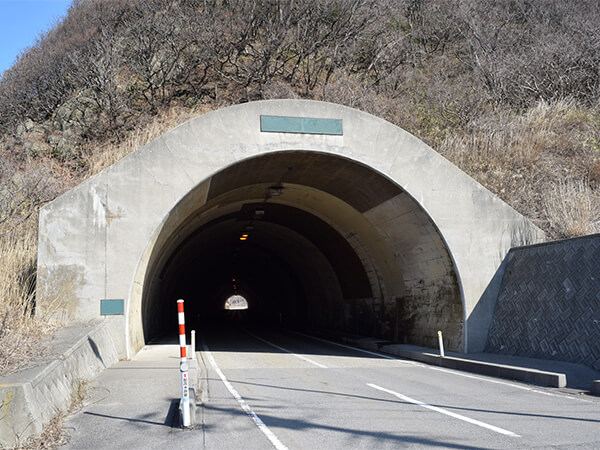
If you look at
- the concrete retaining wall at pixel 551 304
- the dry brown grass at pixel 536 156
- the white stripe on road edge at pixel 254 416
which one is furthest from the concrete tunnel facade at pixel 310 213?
the dry brown grass at pixel 536 156

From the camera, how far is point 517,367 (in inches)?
424

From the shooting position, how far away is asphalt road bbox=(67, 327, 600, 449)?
227 inches

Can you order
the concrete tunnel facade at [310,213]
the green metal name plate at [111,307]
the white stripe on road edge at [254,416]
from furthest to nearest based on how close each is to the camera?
the concrete tunnel facade at [310,213]
the green metal name plate at [111,307]
the white stripe on road edge at [254,416]

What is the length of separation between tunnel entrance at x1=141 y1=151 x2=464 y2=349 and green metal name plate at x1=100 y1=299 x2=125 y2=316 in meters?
1.88

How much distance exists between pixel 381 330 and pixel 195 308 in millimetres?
28992

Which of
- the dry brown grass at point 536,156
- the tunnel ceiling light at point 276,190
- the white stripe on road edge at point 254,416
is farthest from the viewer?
the tunnel ceiling light at point 276,190

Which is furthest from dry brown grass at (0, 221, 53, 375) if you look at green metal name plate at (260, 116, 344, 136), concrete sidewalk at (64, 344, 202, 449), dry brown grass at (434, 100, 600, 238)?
dry brown grass at (434, 100, 600, 238)

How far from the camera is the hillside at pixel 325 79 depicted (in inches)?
834

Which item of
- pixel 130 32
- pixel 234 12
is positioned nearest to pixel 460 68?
pixel 234 12

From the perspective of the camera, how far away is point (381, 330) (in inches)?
774

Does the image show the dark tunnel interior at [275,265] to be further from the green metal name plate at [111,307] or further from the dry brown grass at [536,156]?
the green metal name plate at [111,307]

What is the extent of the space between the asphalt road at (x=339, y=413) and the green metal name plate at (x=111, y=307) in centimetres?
121

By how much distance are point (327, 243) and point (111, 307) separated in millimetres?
11791

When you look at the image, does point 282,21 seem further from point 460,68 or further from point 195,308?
point 195,308
